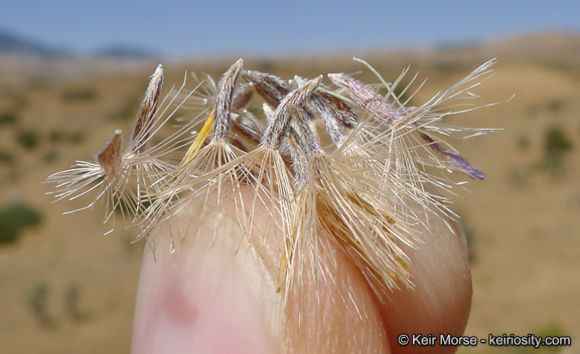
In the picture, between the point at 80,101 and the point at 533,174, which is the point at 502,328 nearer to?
the point at 533,174

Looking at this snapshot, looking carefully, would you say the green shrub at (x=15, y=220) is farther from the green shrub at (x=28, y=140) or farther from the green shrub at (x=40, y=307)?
the green shrub at (x=28, y=140)

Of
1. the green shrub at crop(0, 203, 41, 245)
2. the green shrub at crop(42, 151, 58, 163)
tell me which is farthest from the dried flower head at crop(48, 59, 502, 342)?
the green shrub at crop(42, 151, 58, 163)

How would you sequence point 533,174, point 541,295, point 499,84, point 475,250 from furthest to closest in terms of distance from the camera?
point 499,84
point 533,174
point 475,250
point 541,295

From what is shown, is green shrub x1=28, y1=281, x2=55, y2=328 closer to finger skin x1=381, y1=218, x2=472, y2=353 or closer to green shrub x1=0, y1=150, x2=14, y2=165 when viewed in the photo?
finger skin x1=381, y1=218, x2=472, y2=353

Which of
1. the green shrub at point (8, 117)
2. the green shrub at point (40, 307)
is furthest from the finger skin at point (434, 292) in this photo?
the green shrub at point (8, 117)

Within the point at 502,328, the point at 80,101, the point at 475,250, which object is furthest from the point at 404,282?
the point at 80,101
